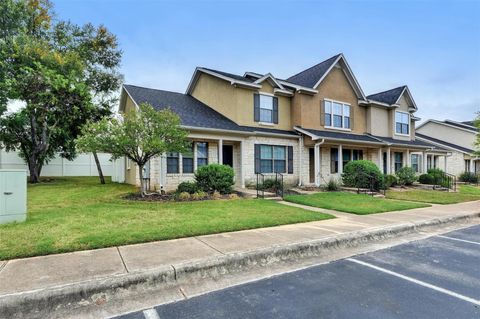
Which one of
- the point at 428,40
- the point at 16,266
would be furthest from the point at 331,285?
the point at 428,40

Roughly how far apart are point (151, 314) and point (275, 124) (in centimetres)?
1467

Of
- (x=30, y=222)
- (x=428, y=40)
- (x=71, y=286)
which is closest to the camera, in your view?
(x=71, y=286)

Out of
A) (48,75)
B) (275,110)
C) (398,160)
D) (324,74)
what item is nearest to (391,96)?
(398,160)

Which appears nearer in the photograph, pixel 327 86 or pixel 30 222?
pixel 30 222

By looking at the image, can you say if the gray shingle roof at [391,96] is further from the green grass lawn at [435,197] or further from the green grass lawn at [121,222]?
the green grass lawn at [121,222]

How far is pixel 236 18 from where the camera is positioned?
15.7 m

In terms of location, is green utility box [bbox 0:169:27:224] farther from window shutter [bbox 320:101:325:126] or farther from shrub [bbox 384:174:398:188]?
shrub [bbox 384:174:398:188]

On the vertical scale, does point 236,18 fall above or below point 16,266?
above

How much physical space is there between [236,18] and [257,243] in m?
14.2

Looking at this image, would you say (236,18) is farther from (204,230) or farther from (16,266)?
(16,266)

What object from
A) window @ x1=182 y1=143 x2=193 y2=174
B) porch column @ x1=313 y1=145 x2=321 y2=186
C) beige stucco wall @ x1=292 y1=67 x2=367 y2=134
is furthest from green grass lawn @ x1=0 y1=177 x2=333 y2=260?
beige stucco wall @ x1=292 y1=67 x2=367 y2=134

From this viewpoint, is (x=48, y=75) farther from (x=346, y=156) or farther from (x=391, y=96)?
(x=391, y=96)

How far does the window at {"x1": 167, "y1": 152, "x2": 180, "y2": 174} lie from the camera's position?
1329cm

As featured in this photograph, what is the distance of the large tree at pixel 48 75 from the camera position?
643 inches
